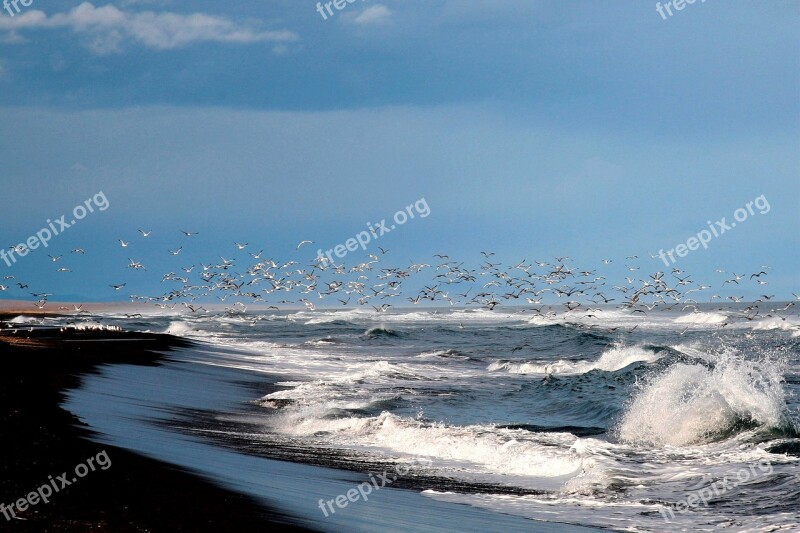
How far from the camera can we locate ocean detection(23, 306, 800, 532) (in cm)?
1041

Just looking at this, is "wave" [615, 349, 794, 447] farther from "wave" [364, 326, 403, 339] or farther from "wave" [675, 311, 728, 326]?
"wave" [675, 311, 728, 326]

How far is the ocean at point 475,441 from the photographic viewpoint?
410 inches

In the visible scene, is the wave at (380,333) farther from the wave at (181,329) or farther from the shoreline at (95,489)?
the shoreline at (95,489)

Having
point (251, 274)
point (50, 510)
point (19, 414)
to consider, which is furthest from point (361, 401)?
point (251, 274)

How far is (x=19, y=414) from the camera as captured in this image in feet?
39.2

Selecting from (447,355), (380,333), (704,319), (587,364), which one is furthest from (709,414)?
(704,319)

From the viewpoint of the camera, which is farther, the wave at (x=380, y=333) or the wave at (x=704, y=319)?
the wave at (x=704, y=319)

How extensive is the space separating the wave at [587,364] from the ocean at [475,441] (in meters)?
3.13

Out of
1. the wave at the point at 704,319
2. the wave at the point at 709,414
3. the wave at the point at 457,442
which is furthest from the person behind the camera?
the wave at the point at 704,319

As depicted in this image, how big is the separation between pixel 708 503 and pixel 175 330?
53697 millimetres

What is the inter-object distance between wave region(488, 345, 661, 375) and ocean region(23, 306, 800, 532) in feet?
10.3

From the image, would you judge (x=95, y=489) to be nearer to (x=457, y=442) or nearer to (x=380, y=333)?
(x=457, y=442)

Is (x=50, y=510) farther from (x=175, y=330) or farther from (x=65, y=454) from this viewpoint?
(x=175, y=330)

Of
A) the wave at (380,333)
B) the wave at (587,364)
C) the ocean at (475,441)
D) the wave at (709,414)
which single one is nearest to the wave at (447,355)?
the wave at (587,364)
